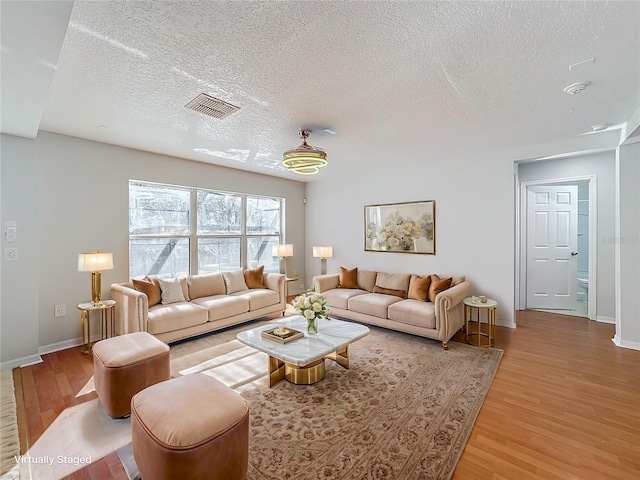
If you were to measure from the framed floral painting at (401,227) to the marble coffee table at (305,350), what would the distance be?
243 cm

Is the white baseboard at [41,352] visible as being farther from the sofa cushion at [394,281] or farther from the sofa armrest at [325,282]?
the sofa cushion at [394,281]

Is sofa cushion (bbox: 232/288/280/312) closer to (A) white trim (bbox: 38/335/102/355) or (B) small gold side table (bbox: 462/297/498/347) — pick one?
(A) white trim (bbox: 38/335/102/355)

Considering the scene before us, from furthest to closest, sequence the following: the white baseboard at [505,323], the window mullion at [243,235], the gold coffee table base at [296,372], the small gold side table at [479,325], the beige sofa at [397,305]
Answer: the window mullion at [243,235]
the white baseboard at [505,323]
the small gold side table at [479,325]
the beige sofa at [397,305]
the gold coffee table base at [296,372]

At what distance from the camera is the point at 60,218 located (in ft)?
11.8

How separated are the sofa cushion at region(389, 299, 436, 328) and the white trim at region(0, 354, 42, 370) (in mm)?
4206

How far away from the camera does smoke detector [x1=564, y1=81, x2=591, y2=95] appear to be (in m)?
2.36

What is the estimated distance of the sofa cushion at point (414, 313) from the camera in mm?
3729

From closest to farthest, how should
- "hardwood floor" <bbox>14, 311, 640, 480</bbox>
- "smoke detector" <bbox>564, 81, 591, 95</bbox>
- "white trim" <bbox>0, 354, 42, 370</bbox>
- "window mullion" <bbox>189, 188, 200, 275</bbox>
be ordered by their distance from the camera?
"hardwood floor" <bbox>14, 311, 640, 480</bbox> < "smoke detector" <bbox>564, 81, 591, 95</bbox> < "white trim" <bbox>0, 354, 42, 370</bbox> < "window mullion" <bbox>189, 188, 200, 275</bbox>

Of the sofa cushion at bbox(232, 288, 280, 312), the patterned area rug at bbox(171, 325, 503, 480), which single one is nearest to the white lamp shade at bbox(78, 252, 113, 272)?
the patterned area rug at bbox(171, 325, 503, 480)

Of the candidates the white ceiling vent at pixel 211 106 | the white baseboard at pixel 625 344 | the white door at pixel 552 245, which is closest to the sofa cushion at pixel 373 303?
the white baseboard at pixel 625 344

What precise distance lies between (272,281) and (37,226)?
3.11m

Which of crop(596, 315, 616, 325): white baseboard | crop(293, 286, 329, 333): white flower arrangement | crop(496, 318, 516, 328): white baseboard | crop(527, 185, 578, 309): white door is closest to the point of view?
crop(293, 286, 329, 333): white flower arrangement

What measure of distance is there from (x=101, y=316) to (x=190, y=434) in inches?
126

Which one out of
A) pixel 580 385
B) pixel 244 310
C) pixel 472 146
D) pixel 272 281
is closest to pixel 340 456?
pixel 580 385
